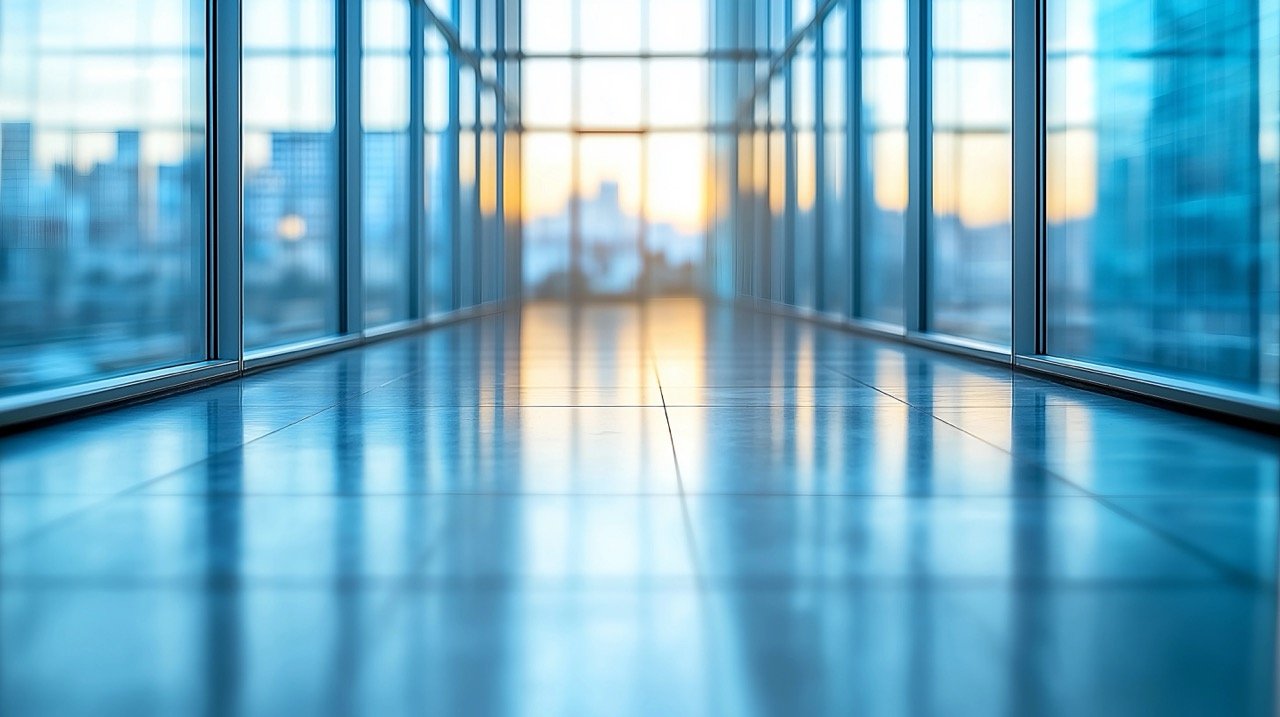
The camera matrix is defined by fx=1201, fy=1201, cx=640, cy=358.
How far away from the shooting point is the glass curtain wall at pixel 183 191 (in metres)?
5.29

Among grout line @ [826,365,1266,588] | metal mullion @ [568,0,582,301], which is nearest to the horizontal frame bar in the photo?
grout line @ [826,365,1266,588]

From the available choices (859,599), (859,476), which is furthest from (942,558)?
(859,476)

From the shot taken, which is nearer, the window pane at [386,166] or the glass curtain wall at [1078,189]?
the glass curtain wall at [1078,189]

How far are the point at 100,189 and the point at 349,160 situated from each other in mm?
4923

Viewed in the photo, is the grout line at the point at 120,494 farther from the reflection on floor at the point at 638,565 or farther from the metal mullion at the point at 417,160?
the metal mullion at the point at 417,160

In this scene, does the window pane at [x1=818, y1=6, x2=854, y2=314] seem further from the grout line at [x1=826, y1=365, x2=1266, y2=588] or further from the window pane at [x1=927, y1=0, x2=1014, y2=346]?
the grout line at [x1=826, y1=365, x2=1266, y2=588]

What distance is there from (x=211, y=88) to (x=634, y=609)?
5.96 meters

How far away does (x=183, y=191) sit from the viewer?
7.02 metres

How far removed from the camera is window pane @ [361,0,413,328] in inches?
465

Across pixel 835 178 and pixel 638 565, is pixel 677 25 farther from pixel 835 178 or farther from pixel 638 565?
pixel 638 565

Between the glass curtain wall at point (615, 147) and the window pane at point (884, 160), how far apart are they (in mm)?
15523

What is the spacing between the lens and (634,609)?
91.9 inches

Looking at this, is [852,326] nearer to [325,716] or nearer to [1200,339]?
[1200,339]

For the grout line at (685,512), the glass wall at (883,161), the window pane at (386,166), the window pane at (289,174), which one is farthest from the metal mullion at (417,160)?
the grout line at (685,512)
